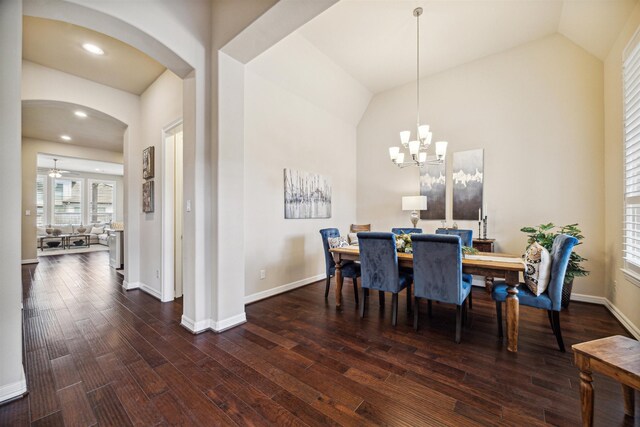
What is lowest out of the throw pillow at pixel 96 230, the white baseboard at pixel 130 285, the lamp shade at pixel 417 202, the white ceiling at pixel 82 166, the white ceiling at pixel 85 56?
the white baseboard at pixel 130 285

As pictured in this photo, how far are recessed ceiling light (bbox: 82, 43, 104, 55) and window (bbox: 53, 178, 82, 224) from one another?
30.8 feet

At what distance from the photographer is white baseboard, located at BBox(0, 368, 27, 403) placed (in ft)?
5.06

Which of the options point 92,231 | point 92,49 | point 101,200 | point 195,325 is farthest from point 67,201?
point 195,325

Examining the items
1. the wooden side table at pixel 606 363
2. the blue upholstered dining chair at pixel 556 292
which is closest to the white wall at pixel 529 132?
the blue upholstered dining chair at pixel 556 292

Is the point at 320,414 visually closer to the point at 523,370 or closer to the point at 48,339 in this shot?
the point at 523,370

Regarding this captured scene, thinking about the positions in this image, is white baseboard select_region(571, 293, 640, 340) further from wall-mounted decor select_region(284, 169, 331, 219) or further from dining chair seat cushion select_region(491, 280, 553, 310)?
wall-mounted decor select_region(284, 169, 331, 219)

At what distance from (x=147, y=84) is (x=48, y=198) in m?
9.18

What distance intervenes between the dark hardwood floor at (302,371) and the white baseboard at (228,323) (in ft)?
0.29

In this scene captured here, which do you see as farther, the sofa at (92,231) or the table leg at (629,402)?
the sofa at (92,231)

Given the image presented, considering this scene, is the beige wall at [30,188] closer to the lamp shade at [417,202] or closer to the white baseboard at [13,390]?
the white baseboard at [13,390]

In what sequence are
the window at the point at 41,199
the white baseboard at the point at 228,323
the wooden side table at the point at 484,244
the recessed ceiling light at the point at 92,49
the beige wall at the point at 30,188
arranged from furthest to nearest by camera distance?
the window at the point at 41,199
the beige wall at the point at 30,188
the wooden side table at the point at 484,244
the recessed ceiling light at the point at 92,49
the white baseboard at the point at 228,323

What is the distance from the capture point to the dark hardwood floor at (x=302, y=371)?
1.47 metres

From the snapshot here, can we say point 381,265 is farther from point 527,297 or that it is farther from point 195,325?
point 195,325

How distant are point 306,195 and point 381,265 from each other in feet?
6.67
